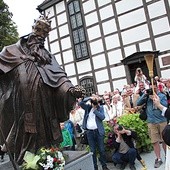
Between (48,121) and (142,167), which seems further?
(142,167)

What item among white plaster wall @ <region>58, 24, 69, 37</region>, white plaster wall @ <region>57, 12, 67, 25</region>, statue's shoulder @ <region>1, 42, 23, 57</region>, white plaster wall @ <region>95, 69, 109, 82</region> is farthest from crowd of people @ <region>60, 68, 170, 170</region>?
white plaster wall @ <region>57, 12, 67, 25</region>

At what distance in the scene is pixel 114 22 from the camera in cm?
1511

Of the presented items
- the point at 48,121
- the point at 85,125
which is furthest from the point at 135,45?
the point at 48,121

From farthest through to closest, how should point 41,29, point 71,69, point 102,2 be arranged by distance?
1. point 71,69
2. point 102,2
3. point 41,29

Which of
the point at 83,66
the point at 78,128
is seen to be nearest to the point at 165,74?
the point at 83,66

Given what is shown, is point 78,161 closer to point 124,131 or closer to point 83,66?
point 124,131

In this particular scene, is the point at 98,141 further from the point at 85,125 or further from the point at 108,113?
the point at 108,113

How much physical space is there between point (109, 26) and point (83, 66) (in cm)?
284

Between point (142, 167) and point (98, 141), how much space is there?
105 cm

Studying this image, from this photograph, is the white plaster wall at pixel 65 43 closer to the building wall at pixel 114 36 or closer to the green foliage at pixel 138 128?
the building wall at pixel 114 36

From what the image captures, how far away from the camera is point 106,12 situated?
15.4m

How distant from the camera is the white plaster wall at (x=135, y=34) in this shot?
46.2ft

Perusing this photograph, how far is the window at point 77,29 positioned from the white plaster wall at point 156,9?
4421 millimetres

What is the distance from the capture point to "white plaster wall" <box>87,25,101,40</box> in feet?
52.0
